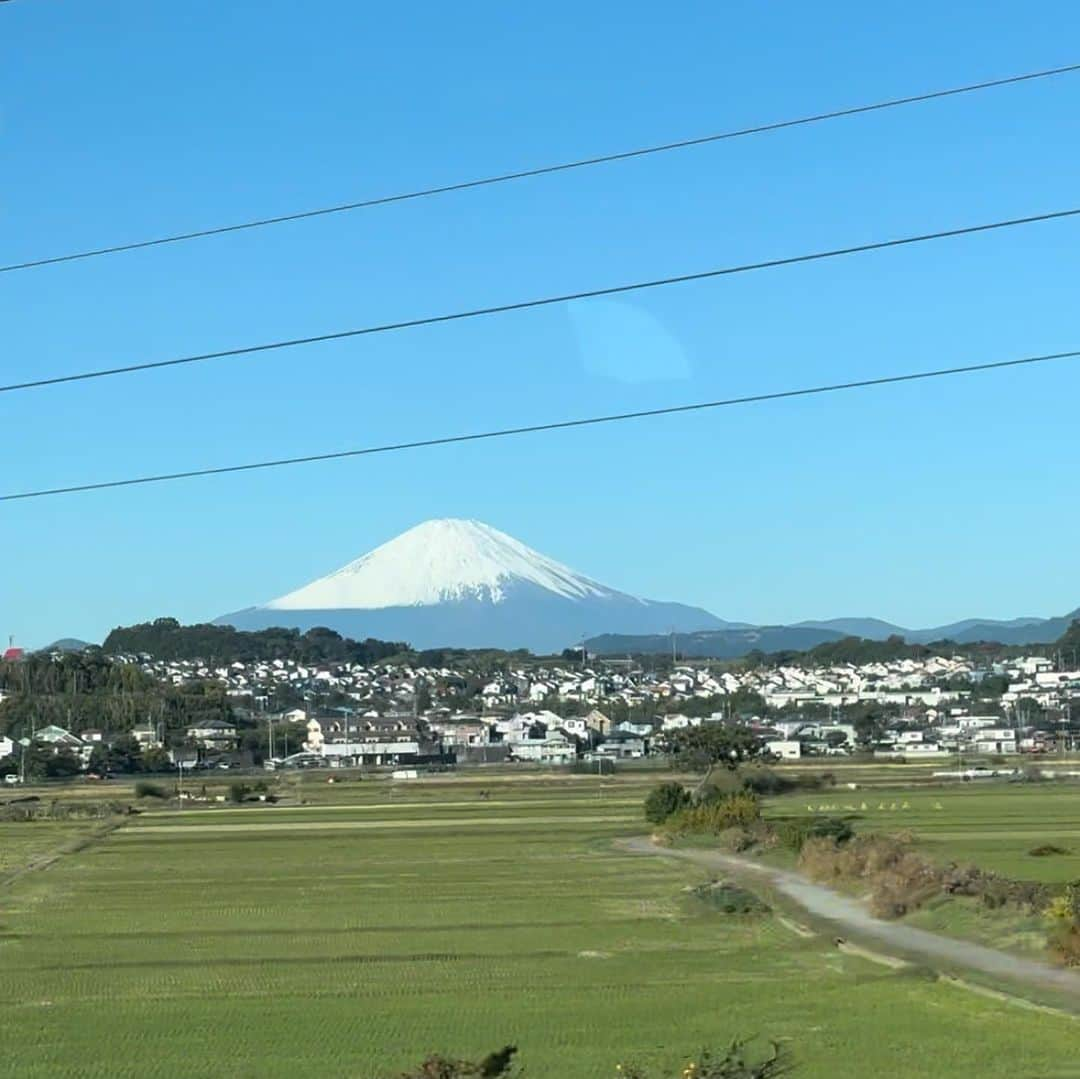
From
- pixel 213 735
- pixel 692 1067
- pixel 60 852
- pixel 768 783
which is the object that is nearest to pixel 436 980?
pixel 692 1067

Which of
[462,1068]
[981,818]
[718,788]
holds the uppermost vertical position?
[462,1068]

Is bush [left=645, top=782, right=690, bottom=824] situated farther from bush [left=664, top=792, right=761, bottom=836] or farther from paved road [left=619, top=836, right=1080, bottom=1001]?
paved road [left=619, top=836, right=1080, bottom=1001]

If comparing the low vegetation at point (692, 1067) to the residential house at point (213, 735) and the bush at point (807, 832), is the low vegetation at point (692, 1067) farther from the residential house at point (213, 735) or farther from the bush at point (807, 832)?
the residential house at point (213, 735)

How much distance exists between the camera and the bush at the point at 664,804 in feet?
165

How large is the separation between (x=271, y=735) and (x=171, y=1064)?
99.2 m

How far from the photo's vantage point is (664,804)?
50781mm

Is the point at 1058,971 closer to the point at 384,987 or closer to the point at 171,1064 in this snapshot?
the point at 384,987

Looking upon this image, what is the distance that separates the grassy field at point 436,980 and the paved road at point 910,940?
1132mm

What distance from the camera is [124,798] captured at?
74750 millimetres

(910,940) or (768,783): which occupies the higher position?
(910,940)

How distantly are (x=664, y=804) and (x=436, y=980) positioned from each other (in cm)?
3018

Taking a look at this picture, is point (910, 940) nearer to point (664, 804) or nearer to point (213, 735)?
point (664, 804)

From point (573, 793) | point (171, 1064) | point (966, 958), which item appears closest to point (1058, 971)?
point (966, 958)

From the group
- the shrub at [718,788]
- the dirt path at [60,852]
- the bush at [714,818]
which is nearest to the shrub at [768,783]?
Result: the shrub at [718,788]
